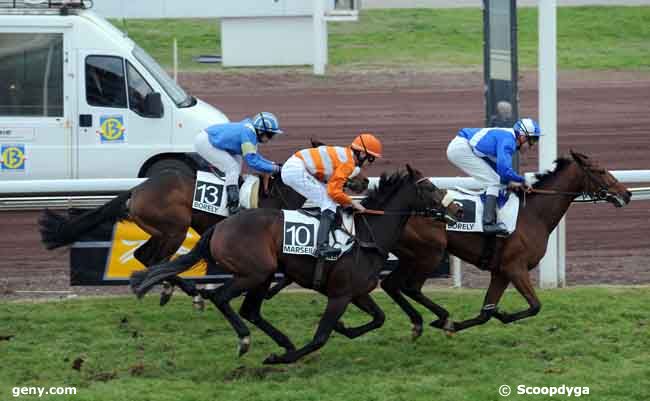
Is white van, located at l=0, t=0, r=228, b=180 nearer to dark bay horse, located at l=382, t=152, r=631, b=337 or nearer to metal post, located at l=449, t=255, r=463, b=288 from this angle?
metal post, located at l=449, t=255, r=463, b=288

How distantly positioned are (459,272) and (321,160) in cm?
231

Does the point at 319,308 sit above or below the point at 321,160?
below

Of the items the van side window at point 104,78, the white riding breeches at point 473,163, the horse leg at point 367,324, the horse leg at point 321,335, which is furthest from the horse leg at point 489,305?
the van side window at point 104,78

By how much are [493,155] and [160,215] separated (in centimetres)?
260

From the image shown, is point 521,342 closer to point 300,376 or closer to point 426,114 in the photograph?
point 300,376

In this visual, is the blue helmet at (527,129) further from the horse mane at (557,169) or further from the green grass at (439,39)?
the green grass at (439,39)

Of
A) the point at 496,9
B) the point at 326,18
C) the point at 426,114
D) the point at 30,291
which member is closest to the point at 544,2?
the point at 496,9

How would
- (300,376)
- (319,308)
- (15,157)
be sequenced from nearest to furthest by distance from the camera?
(300,376) → (319,308) → (15,157)

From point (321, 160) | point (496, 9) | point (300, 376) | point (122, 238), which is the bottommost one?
point (300, 376)

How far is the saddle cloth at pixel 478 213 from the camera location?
8898mm

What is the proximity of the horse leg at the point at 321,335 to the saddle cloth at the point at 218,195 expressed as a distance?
64.6 inches

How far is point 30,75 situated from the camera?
13.3 metres

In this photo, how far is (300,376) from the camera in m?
7.94

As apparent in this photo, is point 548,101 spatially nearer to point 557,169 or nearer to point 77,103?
point 557,169
